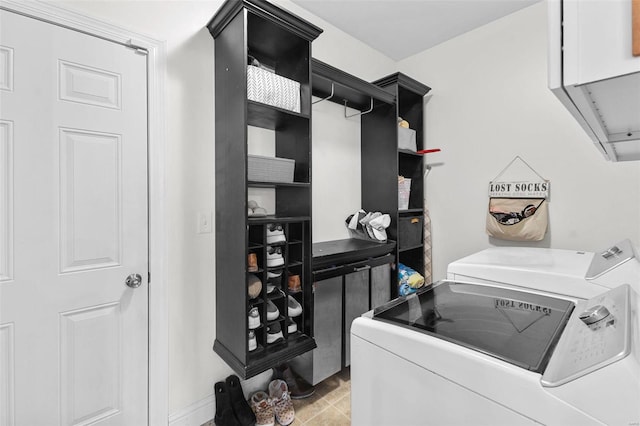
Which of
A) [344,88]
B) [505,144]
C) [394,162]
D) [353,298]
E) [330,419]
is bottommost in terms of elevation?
[330,419]

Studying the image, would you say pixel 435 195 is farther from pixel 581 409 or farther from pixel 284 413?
pixel 581 409

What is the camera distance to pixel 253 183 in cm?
160

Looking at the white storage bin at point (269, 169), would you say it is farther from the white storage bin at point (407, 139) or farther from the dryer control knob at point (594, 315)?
the dryer control knob at point (594, 315)

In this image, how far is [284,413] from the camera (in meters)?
1.76

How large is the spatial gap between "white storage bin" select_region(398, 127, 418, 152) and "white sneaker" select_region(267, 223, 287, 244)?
140cm

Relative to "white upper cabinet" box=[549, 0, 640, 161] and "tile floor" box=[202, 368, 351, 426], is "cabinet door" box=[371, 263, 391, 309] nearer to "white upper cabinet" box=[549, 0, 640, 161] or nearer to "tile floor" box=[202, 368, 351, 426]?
"tile floor" box=[202, 368, 351, 426]

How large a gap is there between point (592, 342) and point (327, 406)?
1709mm

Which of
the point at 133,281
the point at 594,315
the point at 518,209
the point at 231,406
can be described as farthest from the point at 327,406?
the point at 518,209

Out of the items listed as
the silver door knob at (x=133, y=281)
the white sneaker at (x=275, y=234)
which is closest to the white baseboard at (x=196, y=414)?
the silver door knob at (x=133, y=281)

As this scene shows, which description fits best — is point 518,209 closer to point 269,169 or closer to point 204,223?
point 269,169

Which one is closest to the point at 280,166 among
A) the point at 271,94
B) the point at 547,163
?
the point at 271,94

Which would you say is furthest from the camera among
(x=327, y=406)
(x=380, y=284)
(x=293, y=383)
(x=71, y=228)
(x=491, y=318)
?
(x=380, y=284)

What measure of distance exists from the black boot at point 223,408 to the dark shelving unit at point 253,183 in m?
0.28

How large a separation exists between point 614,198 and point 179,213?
→ 9.06 ft
